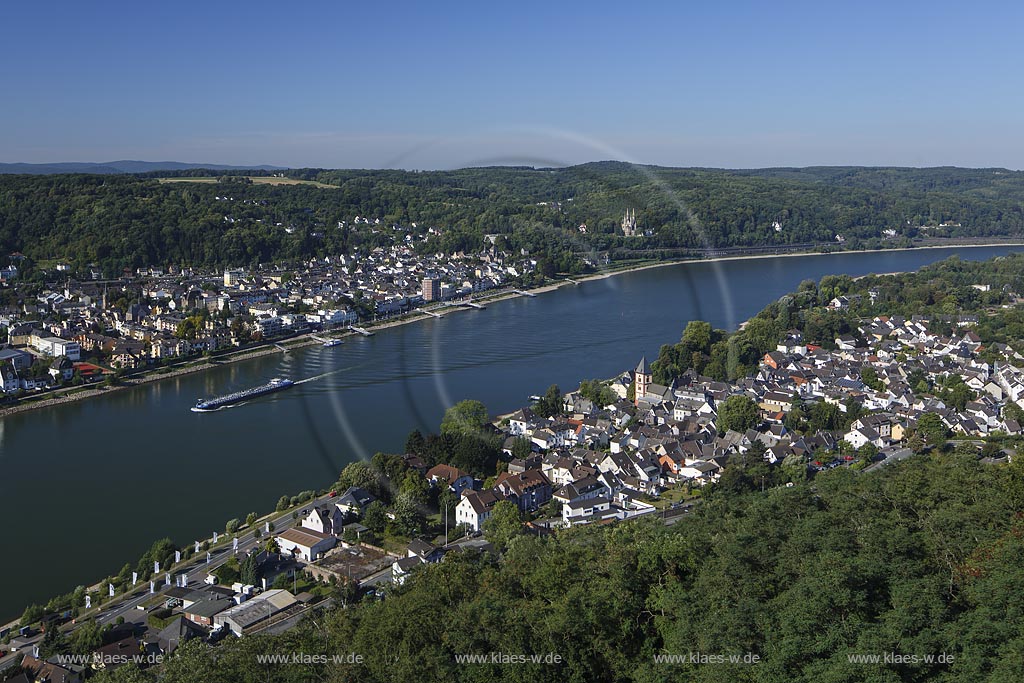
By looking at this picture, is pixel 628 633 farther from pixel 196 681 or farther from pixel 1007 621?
pixel 196 681

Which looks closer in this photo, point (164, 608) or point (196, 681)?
point (196, 681)

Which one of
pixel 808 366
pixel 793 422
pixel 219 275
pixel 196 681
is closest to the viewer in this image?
pixel 196 681

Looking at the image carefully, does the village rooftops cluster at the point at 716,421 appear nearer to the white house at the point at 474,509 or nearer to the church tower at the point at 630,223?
the white house at the point at 474,509

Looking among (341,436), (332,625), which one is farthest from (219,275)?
(332,625)

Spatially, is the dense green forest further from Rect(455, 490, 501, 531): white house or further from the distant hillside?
the distant hillside

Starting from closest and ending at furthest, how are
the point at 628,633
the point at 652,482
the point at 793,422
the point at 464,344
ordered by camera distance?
the point at 628,633, the point at 652,482, the point at 793,422, the point at 464,344

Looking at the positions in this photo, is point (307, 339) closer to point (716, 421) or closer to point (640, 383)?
point (640, 383)
